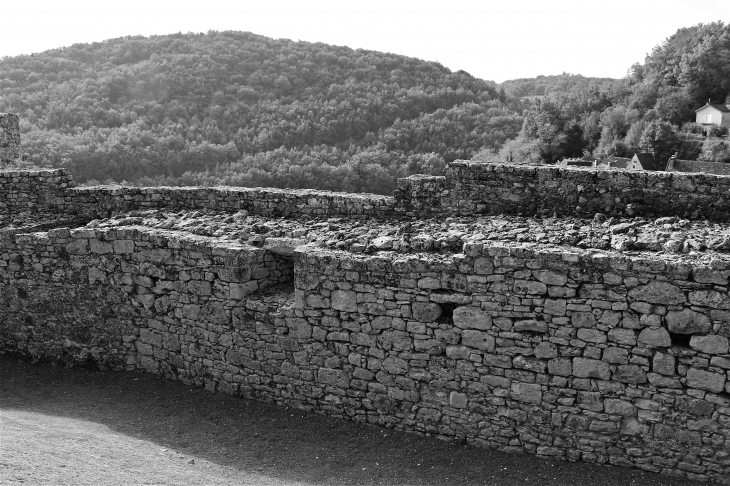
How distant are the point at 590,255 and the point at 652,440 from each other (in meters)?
2.30

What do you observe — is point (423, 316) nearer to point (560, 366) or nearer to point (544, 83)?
point (560, 366)

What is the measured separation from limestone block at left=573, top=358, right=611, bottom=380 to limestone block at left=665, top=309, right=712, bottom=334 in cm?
89

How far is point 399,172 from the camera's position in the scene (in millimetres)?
36375

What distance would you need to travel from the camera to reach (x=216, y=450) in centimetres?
936

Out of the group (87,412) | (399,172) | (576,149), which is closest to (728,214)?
(87,412)

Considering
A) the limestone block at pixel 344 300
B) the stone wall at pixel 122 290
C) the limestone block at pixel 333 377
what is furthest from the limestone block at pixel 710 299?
the stone wall at pixel 122 290

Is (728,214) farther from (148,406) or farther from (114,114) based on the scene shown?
(114,114)

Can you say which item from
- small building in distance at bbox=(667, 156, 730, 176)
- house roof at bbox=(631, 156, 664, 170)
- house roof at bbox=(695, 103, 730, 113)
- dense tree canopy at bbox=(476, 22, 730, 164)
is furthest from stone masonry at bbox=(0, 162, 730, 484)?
house roof at bbox=(695, 103, 730, 113)

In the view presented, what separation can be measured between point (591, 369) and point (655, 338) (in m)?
0.83

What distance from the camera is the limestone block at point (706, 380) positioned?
7.71m

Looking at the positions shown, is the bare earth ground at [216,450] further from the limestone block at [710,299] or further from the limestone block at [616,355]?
the limestone block at [710,299]

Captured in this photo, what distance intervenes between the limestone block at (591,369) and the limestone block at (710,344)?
987 mm

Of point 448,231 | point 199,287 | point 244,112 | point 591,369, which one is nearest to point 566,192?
point 448,231

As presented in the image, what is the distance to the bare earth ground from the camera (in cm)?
824
